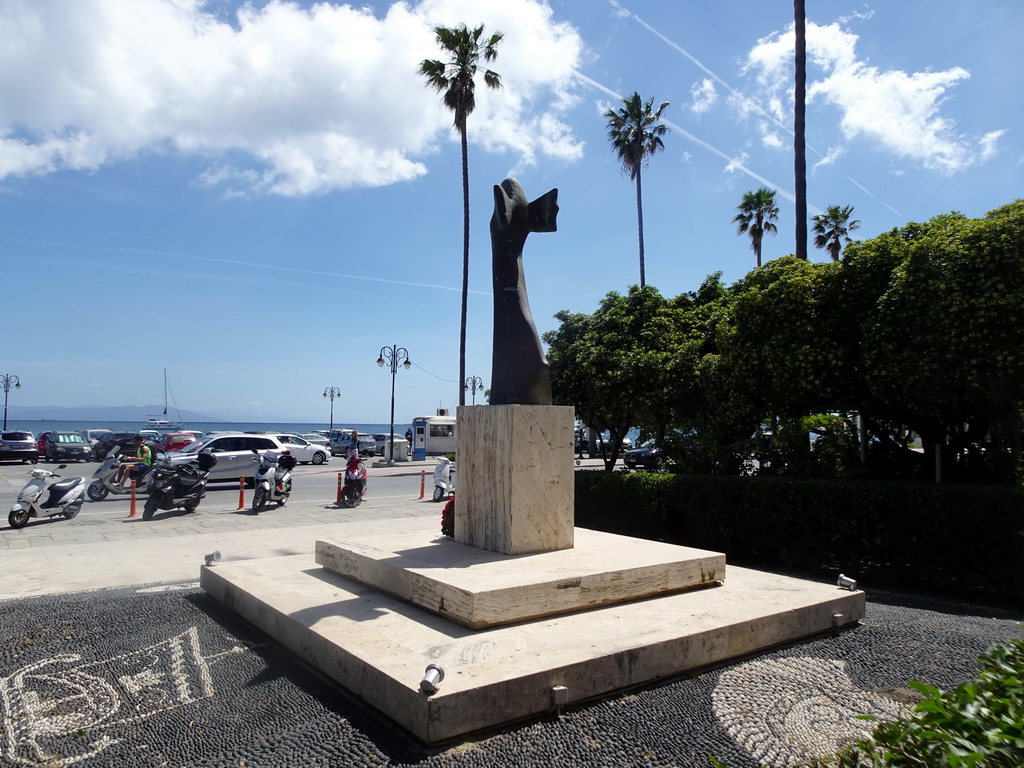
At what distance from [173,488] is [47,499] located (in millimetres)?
1977

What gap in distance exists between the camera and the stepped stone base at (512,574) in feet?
14.4

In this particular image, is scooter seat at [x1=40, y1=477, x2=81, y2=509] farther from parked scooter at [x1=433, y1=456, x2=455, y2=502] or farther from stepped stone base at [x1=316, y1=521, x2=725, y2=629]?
stepped stone base at [x1=316, y1=521, x2=725, y2=629]

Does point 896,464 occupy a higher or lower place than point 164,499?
higher

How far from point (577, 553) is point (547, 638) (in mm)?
1533

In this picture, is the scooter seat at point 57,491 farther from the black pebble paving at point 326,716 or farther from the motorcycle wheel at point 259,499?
the black pebble paving at point 326,716

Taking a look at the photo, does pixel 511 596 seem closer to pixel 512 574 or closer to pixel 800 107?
pixel 512 574

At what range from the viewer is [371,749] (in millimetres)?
3180

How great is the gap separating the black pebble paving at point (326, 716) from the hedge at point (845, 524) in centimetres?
172

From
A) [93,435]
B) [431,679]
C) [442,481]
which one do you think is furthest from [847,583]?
[93,435]

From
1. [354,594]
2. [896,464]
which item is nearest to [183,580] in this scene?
[354,594]

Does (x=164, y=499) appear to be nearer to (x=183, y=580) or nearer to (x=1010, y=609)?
(x=183, y=580)

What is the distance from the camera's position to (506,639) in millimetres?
4090

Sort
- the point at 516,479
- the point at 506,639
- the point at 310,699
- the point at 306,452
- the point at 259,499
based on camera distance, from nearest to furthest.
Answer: the point at 310,699, the point at 506,639, the point at 516,479, the point at 259,499, the point at 306,452

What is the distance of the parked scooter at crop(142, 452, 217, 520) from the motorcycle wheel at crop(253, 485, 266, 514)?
104cm
